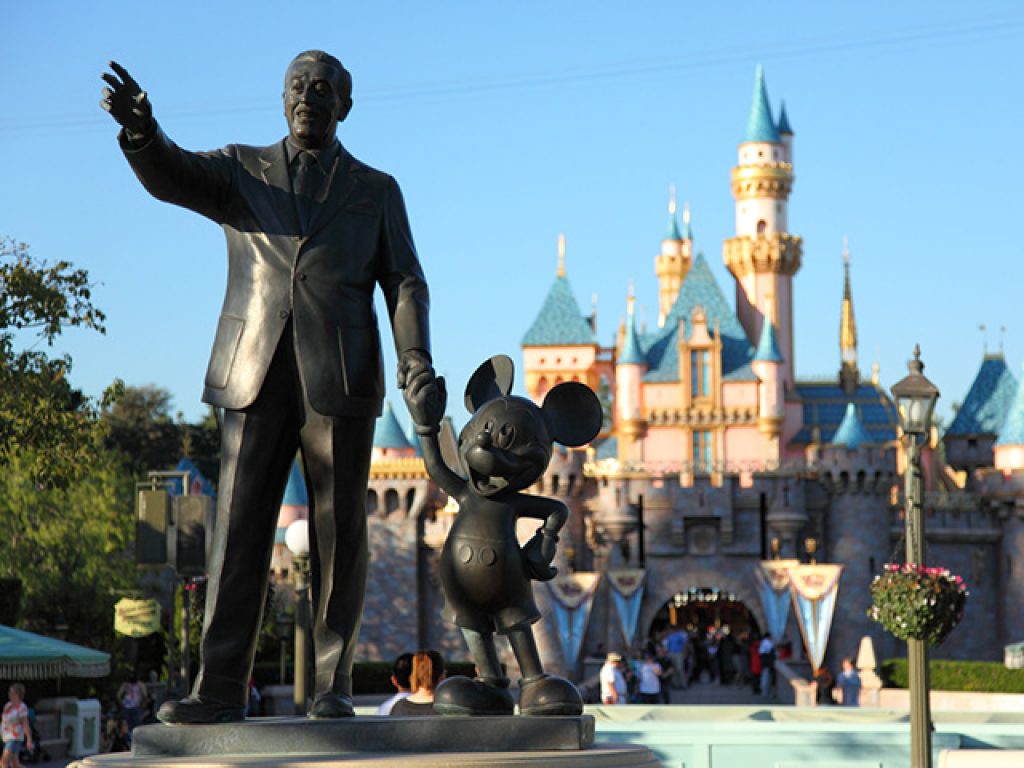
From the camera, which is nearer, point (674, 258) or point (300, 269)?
point (300, 269)

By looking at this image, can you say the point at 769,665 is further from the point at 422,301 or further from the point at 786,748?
the point at 422,301

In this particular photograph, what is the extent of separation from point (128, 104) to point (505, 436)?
1.35 meters

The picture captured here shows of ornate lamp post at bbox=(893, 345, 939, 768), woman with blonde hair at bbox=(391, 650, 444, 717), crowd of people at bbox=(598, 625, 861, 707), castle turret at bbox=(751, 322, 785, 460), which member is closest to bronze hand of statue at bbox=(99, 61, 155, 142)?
woman with blonde hair at bbox=(391, 650, 444, 717)

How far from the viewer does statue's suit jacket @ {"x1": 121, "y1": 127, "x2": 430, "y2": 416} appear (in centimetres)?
512

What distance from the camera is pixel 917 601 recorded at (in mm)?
12094

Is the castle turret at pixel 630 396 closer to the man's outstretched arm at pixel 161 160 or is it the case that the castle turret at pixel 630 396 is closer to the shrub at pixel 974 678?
the shrub at pixel 974 678

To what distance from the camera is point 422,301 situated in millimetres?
5352

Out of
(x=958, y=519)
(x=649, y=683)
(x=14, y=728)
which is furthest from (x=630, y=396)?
(x=14, y=728)

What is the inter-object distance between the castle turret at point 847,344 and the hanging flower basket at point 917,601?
40.2 metres

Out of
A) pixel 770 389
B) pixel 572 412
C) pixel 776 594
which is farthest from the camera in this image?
pixel 770 389

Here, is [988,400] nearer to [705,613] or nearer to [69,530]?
[705,613]

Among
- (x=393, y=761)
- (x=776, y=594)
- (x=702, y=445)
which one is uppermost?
(x=702, y=445)

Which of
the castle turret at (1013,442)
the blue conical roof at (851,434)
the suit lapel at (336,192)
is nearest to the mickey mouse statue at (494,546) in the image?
the suit lapel at (336,192)

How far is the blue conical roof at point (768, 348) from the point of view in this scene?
161ft
